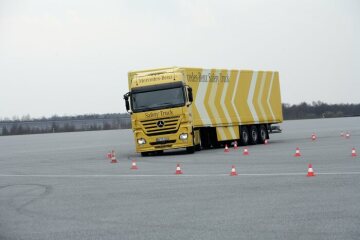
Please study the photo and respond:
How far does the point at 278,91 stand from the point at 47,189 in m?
25.4

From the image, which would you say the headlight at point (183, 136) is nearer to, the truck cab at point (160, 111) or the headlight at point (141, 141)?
the truck cab at point (160, 111)

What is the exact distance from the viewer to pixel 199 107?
31.8 metres

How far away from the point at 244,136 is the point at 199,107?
434cm

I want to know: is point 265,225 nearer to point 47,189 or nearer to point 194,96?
point 47,189

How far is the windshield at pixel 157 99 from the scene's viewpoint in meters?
28.5

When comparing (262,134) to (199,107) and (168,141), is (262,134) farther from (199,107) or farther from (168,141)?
(168,141)

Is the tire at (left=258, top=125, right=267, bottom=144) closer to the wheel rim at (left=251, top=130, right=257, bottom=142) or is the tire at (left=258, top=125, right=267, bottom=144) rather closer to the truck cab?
the wheel rim at (left=251, top=130, right=257, bottom=142)

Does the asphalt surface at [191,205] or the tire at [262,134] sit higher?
the tire at [262,134]

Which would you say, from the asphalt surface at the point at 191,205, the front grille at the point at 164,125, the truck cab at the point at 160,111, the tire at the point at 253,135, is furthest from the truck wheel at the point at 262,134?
the asphalt surface at the point at 191,205

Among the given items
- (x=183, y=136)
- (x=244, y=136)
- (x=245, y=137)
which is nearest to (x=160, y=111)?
(x=183, y=136)

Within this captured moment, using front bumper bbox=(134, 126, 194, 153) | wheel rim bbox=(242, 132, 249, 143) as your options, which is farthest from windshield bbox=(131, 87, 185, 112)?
wheel rim bbox=(242, 132, 249, 143)

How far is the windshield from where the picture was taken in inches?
1122

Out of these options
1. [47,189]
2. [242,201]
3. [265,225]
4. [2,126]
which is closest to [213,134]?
[47,189]

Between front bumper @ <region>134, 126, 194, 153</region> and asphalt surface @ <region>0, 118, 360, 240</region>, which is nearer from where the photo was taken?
asphalt surface @ <region>0, 118, 360, 240</region>
